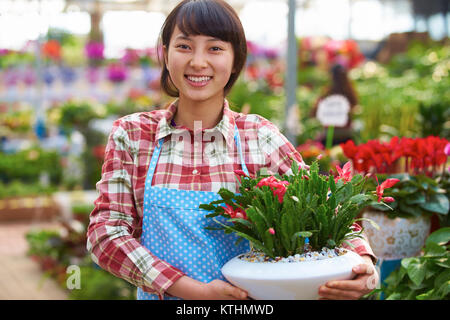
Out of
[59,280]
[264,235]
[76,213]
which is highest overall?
[264,235]

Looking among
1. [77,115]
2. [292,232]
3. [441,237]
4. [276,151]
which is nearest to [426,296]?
[441,237]

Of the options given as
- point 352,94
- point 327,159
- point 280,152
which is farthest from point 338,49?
point 280,152

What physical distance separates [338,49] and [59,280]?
→ 378 cm

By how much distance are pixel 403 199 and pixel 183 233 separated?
108 centimetres

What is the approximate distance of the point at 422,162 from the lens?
2.04 metres

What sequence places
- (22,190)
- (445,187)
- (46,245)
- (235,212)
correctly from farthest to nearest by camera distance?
(22,190) < (46,245) < (445,187) < (235,212)

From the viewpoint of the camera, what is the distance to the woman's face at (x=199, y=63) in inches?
43.7

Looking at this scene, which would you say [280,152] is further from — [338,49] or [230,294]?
[338,49]

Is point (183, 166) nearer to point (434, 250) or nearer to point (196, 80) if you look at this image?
point (196, 80)

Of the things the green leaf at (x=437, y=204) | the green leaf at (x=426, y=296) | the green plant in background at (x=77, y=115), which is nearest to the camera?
the green leaf at (x=426, y=296)

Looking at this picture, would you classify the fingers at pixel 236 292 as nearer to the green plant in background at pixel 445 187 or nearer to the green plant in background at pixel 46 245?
the green plant in background at pixel 445 187

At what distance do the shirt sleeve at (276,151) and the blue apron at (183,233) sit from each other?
0.08m

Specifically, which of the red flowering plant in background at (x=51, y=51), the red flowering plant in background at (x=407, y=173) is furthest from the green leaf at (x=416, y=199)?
the red flowering plant in background at (x=51, y=51)

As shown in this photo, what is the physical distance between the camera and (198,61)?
3.61 ft
